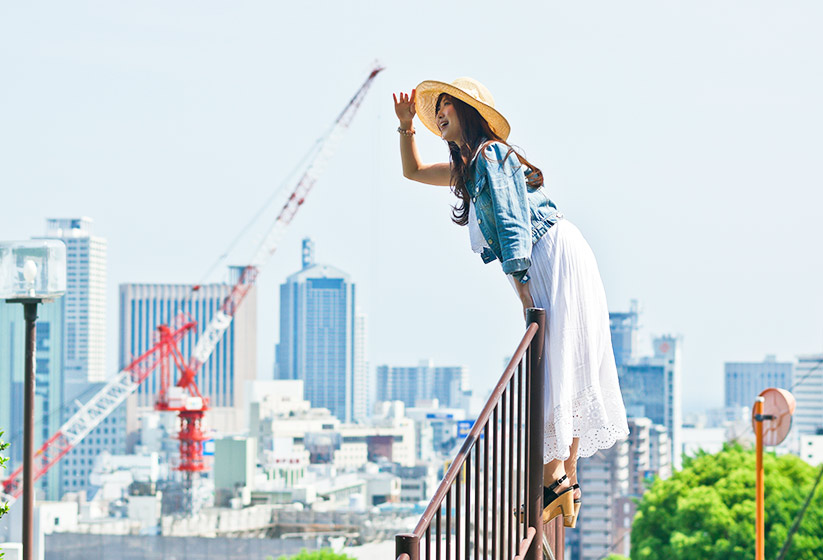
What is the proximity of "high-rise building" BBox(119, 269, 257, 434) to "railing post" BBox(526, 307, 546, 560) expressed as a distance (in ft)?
413

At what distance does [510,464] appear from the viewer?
263cm

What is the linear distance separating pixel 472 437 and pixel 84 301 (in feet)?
432

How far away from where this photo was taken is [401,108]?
10.0ft

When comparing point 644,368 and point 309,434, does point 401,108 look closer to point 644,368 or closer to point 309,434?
point 644,368

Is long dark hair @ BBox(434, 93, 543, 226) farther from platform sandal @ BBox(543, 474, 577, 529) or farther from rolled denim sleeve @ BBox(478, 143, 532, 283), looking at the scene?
platform sandal @ BBox(543, 474, 577, 529)

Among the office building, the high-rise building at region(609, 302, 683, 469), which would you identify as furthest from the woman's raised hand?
the office building

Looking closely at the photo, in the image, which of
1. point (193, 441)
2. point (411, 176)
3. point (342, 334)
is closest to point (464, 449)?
point (411, 176)

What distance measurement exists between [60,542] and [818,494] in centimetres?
3794

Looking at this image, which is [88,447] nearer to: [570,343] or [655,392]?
[655,392]

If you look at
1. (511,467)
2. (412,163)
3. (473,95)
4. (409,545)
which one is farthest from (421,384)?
(409,545)

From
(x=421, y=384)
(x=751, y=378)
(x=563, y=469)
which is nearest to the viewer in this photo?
(x=563, y=469)

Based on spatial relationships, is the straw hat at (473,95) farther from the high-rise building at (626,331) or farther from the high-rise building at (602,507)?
the high-rise building at (626,331)

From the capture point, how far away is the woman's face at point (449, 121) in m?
2.86

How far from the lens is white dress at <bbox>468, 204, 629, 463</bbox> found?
2727 mm
